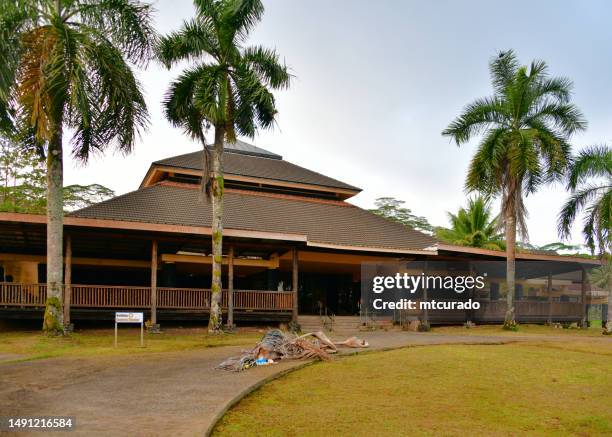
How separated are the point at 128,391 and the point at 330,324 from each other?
13.1 metres

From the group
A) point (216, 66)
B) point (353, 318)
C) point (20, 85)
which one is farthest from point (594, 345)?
point (20, 85)

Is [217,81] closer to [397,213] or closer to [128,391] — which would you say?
[128,391]

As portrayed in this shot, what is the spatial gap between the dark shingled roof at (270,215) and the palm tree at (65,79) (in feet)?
8.41

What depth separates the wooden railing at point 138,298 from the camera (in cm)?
1817

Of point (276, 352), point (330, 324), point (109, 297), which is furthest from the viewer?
point (330, 324)

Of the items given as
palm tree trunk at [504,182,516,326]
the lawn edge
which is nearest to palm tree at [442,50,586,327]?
palm tree trunk at [504,182,516,326]

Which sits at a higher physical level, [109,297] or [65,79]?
[65,79]

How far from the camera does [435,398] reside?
9.03 metres

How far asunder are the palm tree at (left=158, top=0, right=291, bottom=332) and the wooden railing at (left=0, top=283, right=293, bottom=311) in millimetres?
2328

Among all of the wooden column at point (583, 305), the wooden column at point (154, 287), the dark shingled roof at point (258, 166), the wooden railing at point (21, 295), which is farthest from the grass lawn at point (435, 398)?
the dark shingled roof at point (258, 166)

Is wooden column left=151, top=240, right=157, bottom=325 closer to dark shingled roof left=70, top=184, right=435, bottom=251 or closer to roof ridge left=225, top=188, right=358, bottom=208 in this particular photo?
dark shingled roof left=70, top=184, right=435, bottom=251

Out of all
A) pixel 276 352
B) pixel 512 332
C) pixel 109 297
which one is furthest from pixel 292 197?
pixel 276 352

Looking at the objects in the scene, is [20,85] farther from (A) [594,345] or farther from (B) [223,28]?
(A) [594,345]

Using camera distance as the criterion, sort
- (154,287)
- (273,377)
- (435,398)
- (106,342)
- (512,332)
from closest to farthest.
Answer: (435,398) → (273,377) → (106,342) → (154,287) → (512,332)
